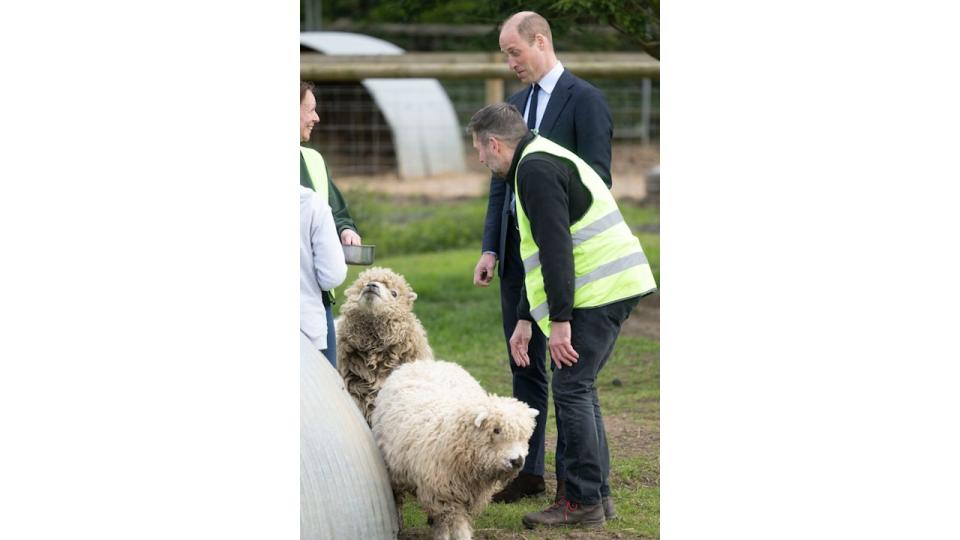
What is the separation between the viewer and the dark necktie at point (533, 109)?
210 inches

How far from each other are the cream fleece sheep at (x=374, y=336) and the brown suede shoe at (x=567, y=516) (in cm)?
88

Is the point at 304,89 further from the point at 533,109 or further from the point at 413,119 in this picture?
the point at 413,119

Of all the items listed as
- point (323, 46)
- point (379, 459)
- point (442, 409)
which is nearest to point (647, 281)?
point (442, 409)

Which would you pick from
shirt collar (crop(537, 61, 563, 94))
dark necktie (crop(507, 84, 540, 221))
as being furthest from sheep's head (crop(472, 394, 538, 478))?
shirt collar (crop(537, 61, 563, 94))

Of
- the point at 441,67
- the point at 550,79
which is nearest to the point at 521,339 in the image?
the point at 550,79

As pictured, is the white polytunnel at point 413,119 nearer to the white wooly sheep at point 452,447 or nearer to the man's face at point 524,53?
the man's face at point 524,53

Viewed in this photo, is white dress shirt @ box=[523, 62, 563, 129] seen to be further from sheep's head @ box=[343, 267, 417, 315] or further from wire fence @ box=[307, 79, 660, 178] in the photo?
wire fence @ box=[307, 79, 660, 178]

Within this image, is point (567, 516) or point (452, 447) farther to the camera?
point (567, 516)

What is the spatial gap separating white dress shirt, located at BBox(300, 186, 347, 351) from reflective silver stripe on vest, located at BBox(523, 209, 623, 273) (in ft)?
2.50

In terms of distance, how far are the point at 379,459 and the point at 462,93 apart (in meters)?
17.0

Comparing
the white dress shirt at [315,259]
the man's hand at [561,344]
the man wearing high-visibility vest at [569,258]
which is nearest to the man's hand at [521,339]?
the man wearing high-visibility vest at [569,258]

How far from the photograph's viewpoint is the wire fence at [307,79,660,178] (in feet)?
58.8

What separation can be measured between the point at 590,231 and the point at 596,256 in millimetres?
100

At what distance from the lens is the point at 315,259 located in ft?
15.8
